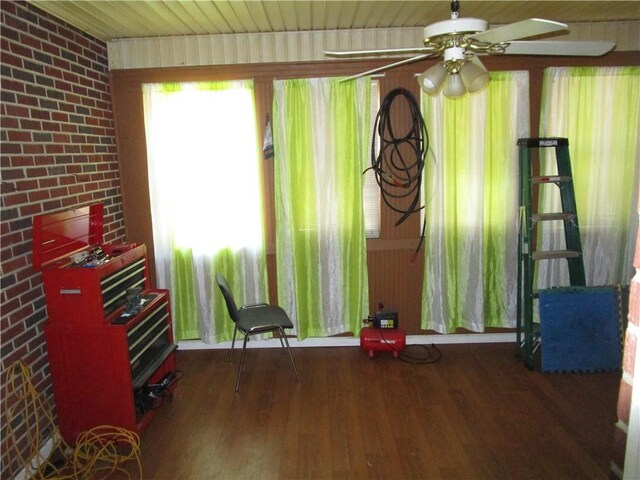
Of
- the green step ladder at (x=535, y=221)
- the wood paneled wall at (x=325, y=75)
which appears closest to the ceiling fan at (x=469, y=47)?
the green step ladder at (x=535, y=221)

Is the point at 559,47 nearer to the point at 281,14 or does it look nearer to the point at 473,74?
the point at 473,74

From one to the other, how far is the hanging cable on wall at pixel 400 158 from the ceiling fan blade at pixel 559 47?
4.79 ft

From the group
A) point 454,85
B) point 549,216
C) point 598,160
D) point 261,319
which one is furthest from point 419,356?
point 454,85

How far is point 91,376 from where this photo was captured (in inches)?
102

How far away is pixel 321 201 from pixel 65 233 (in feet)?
6.00

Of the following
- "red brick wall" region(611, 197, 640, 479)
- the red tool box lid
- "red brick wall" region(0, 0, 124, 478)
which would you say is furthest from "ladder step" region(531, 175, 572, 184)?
"red brick wall" region(0, 0, 124, 478)

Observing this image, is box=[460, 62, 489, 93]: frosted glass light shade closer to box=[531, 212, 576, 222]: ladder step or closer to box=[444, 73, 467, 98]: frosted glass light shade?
box=[444, 73, 467, 98]: frosted glass light shade

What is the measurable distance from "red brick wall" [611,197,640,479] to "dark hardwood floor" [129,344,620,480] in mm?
429

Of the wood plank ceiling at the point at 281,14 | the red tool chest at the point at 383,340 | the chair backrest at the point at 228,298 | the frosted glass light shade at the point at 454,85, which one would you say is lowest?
the red tool chest at the point at 383,340

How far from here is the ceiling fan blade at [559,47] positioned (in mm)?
1981

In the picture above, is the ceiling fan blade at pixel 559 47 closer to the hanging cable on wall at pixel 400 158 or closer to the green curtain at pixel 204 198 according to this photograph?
the hanging cable on wall at pixel 400 158

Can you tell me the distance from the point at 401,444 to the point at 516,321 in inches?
66.4

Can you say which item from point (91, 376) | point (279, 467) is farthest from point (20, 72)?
point (279, 467)

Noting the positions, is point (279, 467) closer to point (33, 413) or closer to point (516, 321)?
point (33, 413)
